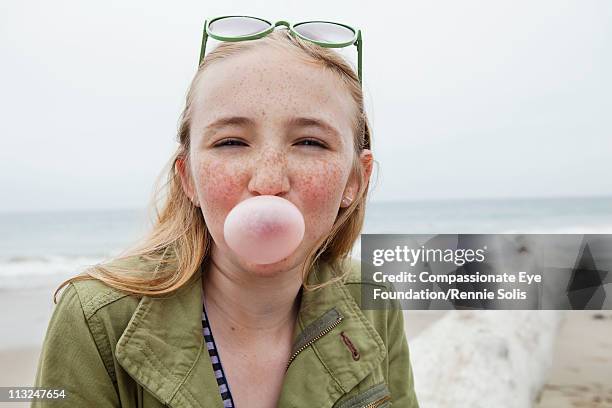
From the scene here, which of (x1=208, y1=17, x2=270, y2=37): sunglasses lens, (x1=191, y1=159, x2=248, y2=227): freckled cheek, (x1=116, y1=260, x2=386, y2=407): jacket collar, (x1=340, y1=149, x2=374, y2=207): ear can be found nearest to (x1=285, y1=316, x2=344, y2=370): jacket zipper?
(x1=116, y1=260, x2=386, y2=407): jacket collar

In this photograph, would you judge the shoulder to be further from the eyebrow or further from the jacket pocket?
the jacket pocket

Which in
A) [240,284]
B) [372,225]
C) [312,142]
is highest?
[372,225]

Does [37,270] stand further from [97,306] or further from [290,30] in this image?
[290,30]

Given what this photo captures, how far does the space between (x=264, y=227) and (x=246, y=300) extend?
0.40 meters

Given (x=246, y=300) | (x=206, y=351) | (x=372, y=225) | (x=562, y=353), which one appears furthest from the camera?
(x=372, y=225)

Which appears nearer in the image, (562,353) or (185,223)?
(185,223)

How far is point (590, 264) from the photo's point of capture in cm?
555

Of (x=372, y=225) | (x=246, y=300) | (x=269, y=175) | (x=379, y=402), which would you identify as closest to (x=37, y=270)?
(x=246, y=300)

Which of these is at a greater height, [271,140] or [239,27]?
[239,27]

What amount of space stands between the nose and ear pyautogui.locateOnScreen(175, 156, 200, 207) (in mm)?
310

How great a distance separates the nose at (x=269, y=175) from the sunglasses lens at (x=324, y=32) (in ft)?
1.35

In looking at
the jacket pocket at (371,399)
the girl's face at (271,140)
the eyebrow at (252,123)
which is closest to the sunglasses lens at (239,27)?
the girl's face at (271,140)

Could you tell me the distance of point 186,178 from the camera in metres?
1.51

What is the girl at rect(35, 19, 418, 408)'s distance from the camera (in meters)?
1.26
